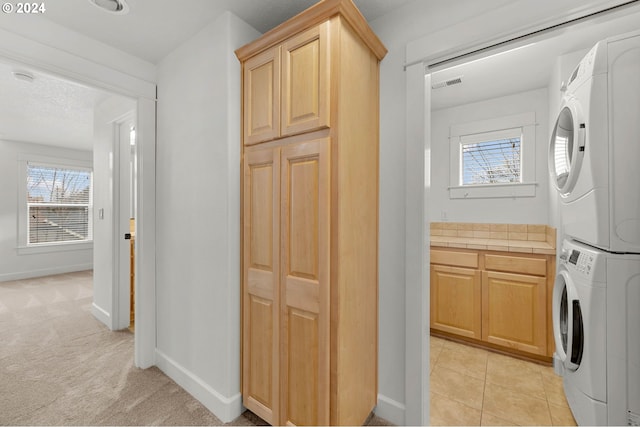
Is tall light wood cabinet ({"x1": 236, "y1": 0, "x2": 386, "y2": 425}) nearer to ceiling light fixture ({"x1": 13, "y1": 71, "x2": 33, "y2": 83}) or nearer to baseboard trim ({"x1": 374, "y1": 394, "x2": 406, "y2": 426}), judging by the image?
baseboard trim ({"x1": 374, "y1": 394, "x2": 406, "y2": 426})

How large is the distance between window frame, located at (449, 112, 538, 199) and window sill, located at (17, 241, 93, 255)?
22.5 feet

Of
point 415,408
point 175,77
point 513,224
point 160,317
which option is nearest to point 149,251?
point 160,317

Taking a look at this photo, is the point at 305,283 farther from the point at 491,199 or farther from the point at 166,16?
the point at 491,199

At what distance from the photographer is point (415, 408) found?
158 cm

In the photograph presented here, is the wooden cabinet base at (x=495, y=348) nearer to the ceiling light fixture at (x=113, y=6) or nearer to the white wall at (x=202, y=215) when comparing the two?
the white wall at (x=202, y=215)

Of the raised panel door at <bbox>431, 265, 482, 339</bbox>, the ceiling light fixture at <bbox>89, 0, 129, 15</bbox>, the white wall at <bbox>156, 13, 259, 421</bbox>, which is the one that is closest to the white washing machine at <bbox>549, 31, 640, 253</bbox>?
the raised panel door at <bbox>431, 265, 482, 339</bbox>

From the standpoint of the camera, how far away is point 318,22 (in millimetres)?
1375

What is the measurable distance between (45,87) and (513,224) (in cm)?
500

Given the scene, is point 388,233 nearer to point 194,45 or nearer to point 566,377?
point 566,377

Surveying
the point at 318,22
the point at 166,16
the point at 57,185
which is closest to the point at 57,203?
the point at 57,185

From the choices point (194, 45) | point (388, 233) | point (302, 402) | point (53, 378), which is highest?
point (194, 45)

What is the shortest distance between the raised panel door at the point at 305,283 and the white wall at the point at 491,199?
2.55 m

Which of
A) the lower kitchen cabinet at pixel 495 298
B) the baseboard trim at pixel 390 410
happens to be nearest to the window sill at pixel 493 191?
the lower kitchen cabinet at pixel 495 298

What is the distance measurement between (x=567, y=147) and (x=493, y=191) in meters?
1.40
